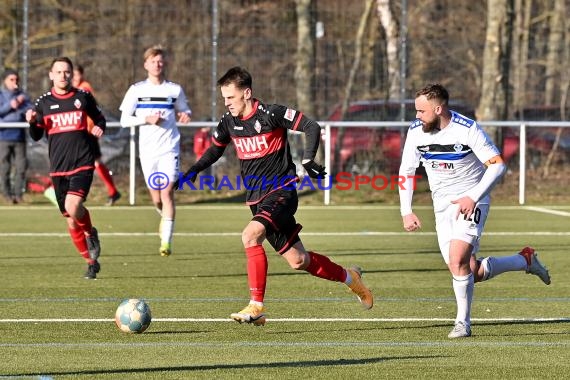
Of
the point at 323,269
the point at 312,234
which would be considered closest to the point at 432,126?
the point at 323,269

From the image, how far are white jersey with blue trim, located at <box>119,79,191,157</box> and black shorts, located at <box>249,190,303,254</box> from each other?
4981 mm

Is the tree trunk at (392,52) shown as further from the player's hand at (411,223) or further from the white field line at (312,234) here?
the player's hand at (411,223)

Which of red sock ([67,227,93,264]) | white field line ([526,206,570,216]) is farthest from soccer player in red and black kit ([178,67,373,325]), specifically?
white field line ([526,206,570,216])

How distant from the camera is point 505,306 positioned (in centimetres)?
1068

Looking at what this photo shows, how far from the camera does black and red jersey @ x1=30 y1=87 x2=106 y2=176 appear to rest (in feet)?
41.5

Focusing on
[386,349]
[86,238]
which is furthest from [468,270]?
[86,238]

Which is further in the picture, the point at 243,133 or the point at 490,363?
the point at 243,133

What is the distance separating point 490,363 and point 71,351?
248cm

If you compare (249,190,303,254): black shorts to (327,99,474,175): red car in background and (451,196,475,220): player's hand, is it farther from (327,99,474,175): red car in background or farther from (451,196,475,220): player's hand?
(327,99,474,175): red car in background

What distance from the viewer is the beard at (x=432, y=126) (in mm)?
9008

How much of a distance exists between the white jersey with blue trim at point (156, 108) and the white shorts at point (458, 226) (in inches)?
228

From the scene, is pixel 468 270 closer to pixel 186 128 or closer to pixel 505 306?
pixel 505 306

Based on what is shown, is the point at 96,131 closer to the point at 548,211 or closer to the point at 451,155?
the point at 451,155

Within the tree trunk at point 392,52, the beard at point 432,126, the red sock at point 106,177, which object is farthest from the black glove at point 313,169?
the tree trunk at point 392,52
